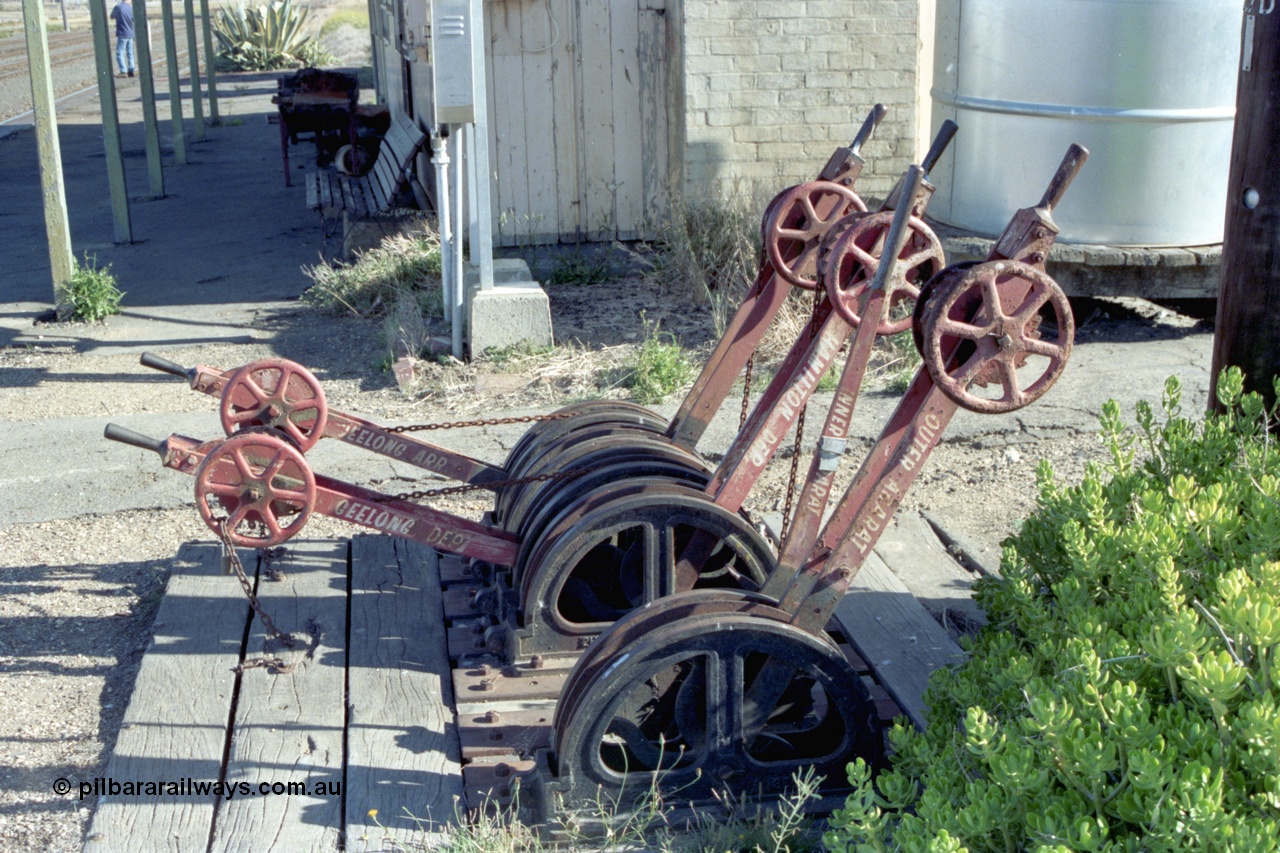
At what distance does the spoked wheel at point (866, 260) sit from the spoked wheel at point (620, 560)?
667 millimetres

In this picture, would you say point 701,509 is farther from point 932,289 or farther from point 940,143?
point 940,143

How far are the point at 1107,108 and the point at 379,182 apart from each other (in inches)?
282

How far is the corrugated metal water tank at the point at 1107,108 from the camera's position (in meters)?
6.26

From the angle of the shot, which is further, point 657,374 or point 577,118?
point 577,118

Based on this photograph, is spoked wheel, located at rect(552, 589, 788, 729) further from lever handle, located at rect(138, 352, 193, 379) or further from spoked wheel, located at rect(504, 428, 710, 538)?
lever handle, located at rect(138, 352, 193, 379)

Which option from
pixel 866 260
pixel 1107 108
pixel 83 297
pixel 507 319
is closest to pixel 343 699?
pixel 866 260

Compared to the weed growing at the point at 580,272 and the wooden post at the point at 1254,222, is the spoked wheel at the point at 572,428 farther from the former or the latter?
the weed growing at the point at 580,272

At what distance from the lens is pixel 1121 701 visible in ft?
6.72

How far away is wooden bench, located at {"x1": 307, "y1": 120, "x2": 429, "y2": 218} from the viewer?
10539 millimetres

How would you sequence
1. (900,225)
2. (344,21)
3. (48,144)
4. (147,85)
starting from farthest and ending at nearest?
(344,21), (147,85), (48,144), (900,225)

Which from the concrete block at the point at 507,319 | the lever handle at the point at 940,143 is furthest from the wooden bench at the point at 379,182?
the lever handle at the point at 940,143

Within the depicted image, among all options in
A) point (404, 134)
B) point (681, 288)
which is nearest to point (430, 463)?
point (681, 288)

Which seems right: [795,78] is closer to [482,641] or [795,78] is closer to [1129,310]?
[1129,310]

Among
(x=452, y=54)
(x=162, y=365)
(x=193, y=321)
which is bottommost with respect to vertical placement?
(x=193, y=321)
